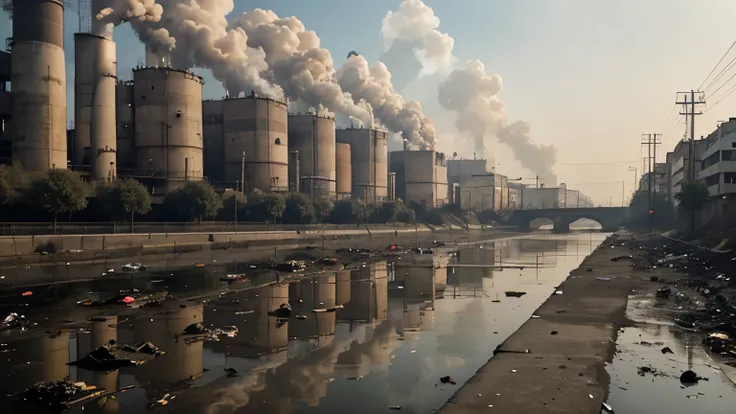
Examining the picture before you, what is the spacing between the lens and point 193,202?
72000 millimetres

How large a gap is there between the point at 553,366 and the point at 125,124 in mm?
84608

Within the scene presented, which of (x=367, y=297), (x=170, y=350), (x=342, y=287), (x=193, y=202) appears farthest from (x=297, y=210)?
(x=170, y=350)

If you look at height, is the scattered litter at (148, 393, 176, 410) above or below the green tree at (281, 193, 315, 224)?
below

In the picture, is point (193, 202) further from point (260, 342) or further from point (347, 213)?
point (260, 342)

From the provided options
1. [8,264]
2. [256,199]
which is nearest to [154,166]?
[256,199]

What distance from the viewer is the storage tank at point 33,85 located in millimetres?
64062

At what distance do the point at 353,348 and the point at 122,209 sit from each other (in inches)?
2067

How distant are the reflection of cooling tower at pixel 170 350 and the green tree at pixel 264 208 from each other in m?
59.7

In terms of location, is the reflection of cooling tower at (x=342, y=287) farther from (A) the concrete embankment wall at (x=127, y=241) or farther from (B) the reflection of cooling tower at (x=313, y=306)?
(A) the concrete embankment wall at (x=127, y=241)

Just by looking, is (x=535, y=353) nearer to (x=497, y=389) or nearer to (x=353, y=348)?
(x=497, y=389)

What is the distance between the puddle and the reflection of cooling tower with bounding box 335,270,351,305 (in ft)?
41.7

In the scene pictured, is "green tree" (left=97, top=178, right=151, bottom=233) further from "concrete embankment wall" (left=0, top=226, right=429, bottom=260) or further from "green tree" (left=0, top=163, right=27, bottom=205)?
"green tree" (left=0, top=163, right=27, bottom=205)

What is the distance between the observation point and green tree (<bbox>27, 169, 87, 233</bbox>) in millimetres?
53969

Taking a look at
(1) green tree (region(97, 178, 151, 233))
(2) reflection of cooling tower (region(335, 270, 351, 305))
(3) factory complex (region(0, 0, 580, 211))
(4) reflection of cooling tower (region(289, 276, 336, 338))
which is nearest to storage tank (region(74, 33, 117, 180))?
(3) factory complex (region(0, 0, 580, 211))
